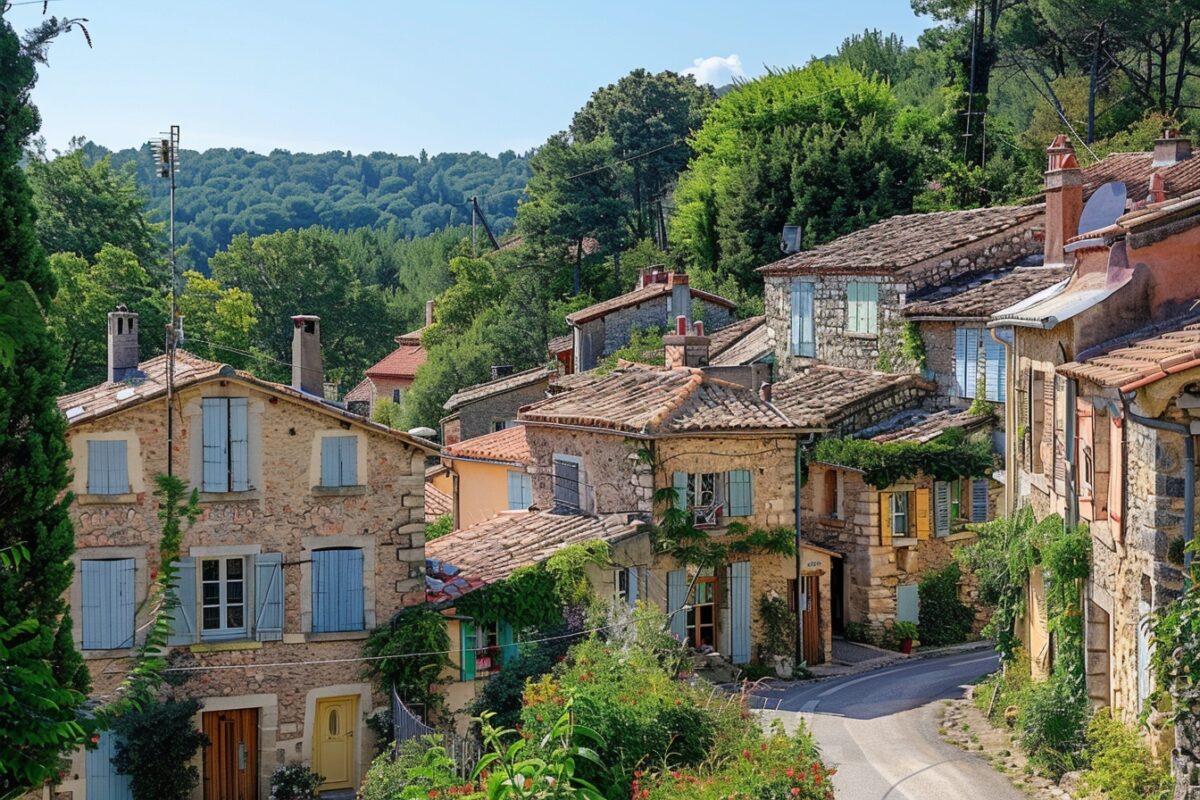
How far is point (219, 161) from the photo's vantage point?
135m

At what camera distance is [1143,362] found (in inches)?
593

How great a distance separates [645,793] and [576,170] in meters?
45.1

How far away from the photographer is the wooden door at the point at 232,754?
22.2m

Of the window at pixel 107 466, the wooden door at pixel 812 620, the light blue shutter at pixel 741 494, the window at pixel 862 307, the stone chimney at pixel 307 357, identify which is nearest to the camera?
the window at pixel 107 466

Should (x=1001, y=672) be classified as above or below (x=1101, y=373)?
→ below

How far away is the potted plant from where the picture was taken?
2933cm

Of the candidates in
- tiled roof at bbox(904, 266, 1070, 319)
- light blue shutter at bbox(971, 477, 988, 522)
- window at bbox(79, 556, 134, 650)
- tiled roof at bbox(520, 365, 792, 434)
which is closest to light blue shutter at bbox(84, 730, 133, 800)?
window at bbox(79, 556, 134, 650)

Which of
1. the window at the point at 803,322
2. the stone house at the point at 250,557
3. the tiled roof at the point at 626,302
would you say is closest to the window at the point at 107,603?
the stone house at the point at 250,557

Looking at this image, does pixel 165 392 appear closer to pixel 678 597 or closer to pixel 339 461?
pixel 339 461

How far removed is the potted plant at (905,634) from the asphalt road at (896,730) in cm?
98

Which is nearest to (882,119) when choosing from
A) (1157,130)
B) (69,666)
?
(1157,130)

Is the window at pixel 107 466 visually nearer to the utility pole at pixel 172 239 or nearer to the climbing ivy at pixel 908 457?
the utility pole at pixel 172 239

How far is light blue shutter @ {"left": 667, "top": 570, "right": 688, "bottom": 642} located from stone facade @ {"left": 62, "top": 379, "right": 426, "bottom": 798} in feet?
16.6

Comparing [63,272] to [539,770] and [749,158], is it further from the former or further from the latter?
[539,770]
